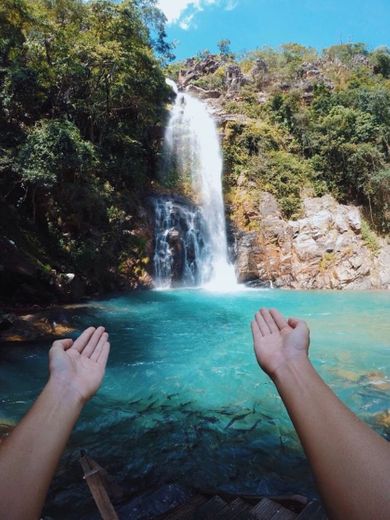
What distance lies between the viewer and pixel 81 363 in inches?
83.9

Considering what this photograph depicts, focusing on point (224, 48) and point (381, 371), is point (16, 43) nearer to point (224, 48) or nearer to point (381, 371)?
point (381, 371)

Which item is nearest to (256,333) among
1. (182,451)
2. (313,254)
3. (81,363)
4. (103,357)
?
(103,357)

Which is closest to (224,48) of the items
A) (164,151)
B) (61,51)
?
(164,151)

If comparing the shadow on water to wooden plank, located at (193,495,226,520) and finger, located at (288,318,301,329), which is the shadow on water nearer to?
wooden plank, located at (193,495,226,520)

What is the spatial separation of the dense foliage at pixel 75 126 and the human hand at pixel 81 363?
31.8 ft

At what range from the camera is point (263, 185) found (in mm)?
21453

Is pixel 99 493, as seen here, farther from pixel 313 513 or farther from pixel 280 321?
pixel 280 321

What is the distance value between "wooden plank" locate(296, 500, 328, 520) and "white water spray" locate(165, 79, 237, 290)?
15.9 meters

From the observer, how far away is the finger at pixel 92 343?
2238 millimetres

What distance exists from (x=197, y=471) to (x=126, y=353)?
4.34 meters

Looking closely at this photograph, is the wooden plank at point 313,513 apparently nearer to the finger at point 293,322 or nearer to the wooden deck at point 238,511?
the wooden deck at point 238,511

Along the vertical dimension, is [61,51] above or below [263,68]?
below

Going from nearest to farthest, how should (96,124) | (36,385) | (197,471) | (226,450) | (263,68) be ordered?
1. (197,471)
2. (226,450)
3. (36,385)
4. (96,124)
5. (263,68)

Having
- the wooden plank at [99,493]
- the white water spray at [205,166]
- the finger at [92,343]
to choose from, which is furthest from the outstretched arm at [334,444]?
the white water spray at [205,166]
